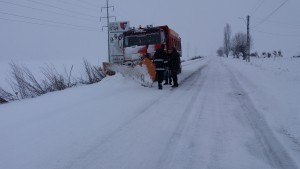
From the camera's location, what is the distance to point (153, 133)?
20.9 feet

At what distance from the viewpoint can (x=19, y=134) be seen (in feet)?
21.5

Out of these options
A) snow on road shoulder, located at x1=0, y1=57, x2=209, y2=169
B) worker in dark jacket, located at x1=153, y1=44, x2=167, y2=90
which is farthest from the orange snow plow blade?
snow on road shoulder, located at x1=0, y1=57, x2=209, y2=169

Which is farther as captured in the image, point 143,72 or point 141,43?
point 141,43

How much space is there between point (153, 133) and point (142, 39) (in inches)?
Result: 423

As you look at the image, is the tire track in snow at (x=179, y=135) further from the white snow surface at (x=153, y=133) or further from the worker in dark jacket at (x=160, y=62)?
the worker in dark jacket at (x=160, y=62)

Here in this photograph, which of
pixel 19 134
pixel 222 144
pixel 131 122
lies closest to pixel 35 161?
pixel 19 134

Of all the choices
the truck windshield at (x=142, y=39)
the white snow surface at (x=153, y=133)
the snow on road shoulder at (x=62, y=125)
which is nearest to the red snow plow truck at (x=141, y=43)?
the truck windshield at (x=142, y=39)

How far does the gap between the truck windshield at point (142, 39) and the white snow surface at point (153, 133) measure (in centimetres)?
640

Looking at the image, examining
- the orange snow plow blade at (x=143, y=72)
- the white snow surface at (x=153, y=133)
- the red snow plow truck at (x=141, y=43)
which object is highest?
the red snow plow truck at (x=141, y=43)

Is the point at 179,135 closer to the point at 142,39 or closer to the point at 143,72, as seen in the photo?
the point at 143,72

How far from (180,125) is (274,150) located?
2.13m

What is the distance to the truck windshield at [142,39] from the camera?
16.4 meters

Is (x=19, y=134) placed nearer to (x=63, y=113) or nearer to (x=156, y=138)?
(x=63, y=113)

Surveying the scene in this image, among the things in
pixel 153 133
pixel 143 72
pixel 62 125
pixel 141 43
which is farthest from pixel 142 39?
pixel 153 133
